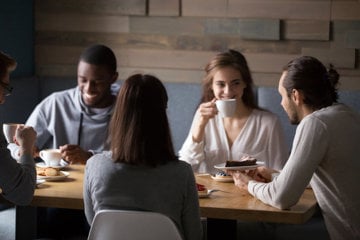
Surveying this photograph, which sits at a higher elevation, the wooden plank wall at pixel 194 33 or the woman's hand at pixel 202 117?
the wooden plank wall at pixel 194 33

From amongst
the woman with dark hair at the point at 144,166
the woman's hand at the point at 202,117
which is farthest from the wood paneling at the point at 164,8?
the woman with dark hair at the point at 144,166

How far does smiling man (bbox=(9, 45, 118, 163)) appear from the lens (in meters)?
3.90

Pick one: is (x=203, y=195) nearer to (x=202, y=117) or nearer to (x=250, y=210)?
(x=250, y=210)

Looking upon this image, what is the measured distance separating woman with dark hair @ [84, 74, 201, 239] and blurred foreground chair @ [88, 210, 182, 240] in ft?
0.33

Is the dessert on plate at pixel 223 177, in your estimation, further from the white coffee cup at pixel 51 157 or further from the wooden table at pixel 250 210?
the white coffee cup at pixel 51 157

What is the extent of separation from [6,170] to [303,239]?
1.49 metres

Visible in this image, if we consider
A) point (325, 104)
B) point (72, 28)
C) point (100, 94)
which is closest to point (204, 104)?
point (100, 94)

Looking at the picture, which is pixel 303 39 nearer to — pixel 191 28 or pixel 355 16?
pixel 355 16

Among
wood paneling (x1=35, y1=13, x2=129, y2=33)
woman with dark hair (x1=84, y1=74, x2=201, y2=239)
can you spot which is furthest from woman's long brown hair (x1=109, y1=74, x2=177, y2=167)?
wood paneling (x1=35, y1=13, x2=129, y2=33)

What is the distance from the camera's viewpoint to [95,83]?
3.90m

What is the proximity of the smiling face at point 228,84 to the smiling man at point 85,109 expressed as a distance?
537 mm

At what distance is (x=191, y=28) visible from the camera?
4.65m

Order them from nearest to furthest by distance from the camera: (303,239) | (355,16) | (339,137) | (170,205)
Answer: (170,205) < (339,137) < (303,239) < (355,16)

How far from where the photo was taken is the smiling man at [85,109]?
12.8 feet
